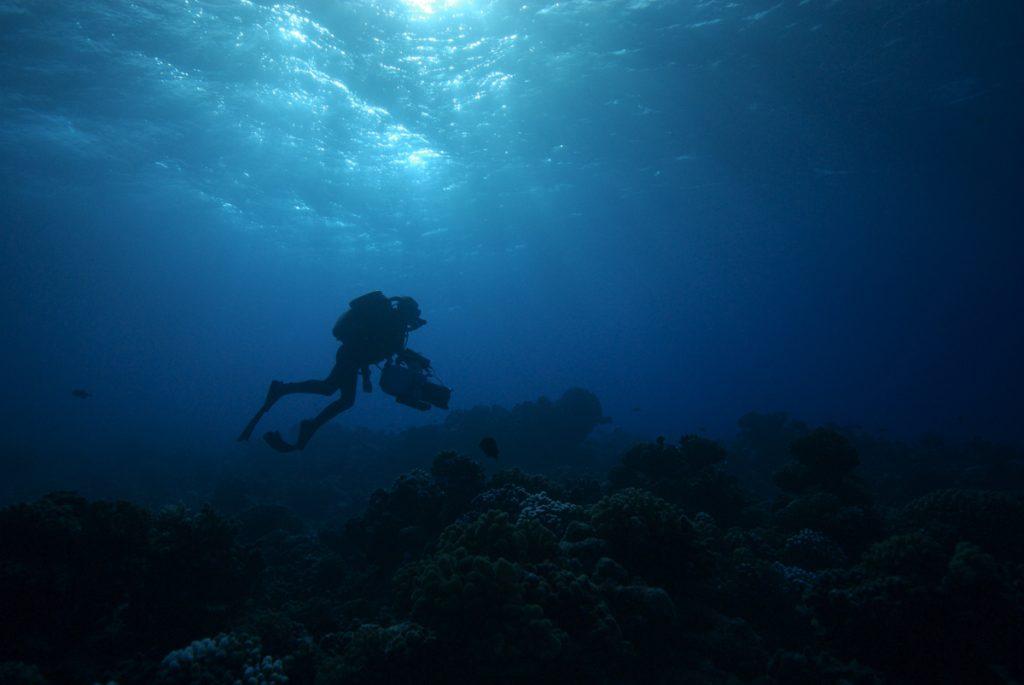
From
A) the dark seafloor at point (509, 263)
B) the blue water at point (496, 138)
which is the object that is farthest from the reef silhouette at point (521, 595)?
the blue water at point (496, 138)

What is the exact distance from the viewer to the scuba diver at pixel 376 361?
9383mm

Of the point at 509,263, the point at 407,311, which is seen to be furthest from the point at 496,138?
the point at 509,263

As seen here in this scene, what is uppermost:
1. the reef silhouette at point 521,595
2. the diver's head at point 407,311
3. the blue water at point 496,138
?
the blue water at point 496,138

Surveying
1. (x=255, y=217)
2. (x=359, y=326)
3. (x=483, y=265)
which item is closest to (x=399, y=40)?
(x=359, y=326)

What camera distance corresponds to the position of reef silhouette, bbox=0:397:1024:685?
3.86 meters

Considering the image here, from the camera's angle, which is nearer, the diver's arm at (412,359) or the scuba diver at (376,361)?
the scuba diver at (376,361)

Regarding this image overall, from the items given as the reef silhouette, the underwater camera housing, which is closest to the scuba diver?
the underwater camera housing

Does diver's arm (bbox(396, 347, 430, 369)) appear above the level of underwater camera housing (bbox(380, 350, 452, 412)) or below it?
above

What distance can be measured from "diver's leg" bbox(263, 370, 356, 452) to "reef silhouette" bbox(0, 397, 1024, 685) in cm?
235

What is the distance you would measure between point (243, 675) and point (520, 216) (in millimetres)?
36234

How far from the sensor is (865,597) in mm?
4629

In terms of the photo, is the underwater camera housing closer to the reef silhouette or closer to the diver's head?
the diver's head

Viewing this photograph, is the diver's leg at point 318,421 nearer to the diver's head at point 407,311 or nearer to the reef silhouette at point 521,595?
the diver's head at point 407,311

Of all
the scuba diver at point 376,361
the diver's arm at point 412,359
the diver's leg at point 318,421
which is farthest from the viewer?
the diver's arm at point 412,359
